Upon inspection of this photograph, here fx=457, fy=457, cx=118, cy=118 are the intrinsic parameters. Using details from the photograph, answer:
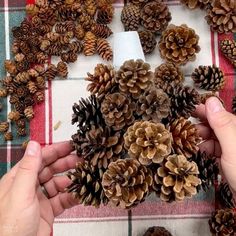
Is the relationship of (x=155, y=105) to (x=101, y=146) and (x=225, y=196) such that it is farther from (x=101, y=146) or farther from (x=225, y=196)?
(x=225, y=196)

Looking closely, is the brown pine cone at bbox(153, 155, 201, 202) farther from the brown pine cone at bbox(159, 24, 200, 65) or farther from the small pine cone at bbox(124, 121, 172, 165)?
the brown pine cone at bbox(159, 24, 200, 65)

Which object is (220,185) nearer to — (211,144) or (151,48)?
(211,144)

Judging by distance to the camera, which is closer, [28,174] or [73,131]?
[28,174]

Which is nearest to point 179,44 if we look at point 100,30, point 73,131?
point 100,30

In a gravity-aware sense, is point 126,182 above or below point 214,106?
below

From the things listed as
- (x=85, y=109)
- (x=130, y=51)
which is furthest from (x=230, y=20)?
(x=85, y=109)

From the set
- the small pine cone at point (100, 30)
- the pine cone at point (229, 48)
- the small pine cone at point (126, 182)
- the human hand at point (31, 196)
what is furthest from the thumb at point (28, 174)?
the pine cone at point (229, 48)

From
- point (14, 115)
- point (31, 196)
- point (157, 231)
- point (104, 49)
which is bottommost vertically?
point (157, 231)

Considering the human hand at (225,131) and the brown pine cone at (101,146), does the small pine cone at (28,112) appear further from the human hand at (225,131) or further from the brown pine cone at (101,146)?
the human hand at (225,131)
